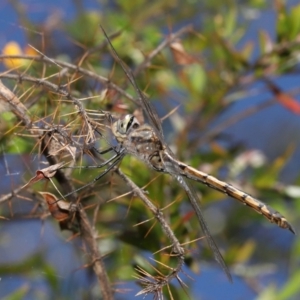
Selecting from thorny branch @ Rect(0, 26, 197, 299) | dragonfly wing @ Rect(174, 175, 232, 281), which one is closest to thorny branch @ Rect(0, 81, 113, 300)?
thorny branch @ Rect(0, 26, 197, 299)

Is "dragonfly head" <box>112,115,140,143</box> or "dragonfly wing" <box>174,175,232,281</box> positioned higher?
"dragonfly head" <box>112,115,140,143</box>

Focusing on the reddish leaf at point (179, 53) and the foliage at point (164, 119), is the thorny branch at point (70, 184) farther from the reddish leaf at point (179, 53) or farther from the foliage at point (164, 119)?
the reddish leaf at point (179, 53)

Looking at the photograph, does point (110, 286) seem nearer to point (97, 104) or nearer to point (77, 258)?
point (97, 104)

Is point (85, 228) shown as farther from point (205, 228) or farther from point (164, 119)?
point (164, 119)

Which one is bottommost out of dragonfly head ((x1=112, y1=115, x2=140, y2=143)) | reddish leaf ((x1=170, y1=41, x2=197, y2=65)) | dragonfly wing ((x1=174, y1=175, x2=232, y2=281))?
dragonfly wing ((x1=174, y1=175, x2=232, y2=281))

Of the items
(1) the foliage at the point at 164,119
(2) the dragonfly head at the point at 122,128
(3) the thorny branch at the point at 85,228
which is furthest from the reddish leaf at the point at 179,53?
(3) the thorny branch at the point at 85,228

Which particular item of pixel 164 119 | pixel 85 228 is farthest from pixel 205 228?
pixel 164 119

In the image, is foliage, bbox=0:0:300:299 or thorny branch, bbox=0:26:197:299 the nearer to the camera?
thorny branch, bbox=0:26:197:299

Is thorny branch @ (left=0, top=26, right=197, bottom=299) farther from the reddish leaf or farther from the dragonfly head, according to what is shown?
the reddish leaf

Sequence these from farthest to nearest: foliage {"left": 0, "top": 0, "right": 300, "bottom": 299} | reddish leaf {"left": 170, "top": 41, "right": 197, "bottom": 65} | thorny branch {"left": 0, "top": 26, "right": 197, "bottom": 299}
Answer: reddish leaf {"left": 170, "top": 41, "right": 197, "bottom": 65}, foliage {"left": 0, "top": 0, "right": 300, "bottom": 299}, thorny branch {"left": 0, "top": 26, "right": 197, "bottom": 299}

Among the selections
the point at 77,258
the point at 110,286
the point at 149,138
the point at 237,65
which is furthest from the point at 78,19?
the point at 110,286

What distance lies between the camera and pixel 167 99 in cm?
120

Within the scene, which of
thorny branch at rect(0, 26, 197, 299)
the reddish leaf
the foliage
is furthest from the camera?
the reddish leaf

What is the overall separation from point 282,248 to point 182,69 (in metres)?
0.47
